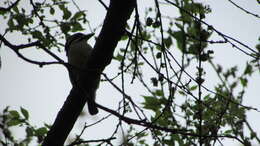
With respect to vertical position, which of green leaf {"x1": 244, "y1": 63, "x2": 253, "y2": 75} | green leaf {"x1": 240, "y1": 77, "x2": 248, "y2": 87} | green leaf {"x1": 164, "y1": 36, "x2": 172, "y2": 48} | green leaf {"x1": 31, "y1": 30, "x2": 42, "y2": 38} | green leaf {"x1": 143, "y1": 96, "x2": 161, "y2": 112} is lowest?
green leaf {"x1": 143, "y1": 96, "x2": 161, "y2": 112}

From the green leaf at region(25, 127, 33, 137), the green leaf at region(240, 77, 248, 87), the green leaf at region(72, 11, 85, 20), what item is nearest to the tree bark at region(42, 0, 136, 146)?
the green leaf at region(25, 127, 33, 137)

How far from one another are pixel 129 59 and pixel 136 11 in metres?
1.04

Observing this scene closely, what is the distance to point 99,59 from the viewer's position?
8.35ft

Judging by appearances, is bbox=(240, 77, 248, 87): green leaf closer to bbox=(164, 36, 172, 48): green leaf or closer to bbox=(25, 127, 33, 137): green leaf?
bbox=(164, 36, 172, 48): green leaf

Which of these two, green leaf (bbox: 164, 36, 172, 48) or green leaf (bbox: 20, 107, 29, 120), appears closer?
green leaf (bbox: 164, 36, 172, 48)

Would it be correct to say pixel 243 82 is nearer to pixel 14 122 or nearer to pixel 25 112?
pixel 25 112

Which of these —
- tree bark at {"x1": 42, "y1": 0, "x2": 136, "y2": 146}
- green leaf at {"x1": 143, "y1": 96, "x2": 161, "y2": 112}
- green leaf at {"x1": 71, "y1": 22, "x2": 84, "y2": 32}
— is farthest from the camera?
green leaf at {"x1": 71, "y1": 22, "x2": 84, "y2": 32}

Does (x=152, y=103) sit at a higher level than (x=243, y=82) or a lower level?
lower

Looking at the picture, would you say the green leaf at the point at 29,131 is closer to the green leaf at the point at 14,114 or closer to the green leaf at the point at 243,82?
the green leaf at the point at 14,114

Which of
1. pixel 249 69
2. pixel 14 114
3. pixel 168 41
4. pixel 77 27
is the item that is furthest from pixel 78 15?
pixel 249 69

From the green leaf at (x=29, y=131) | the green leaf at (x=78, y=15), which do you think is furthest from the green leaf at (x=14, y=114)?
the green leaf at (x=78, y=15)

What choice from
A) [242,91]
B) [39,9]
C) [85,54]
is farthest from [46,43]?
[242,91]

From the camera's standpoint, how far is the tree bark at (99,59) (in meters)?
2.34

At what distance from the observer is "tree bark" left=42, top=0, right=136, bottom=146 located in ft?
7.66
